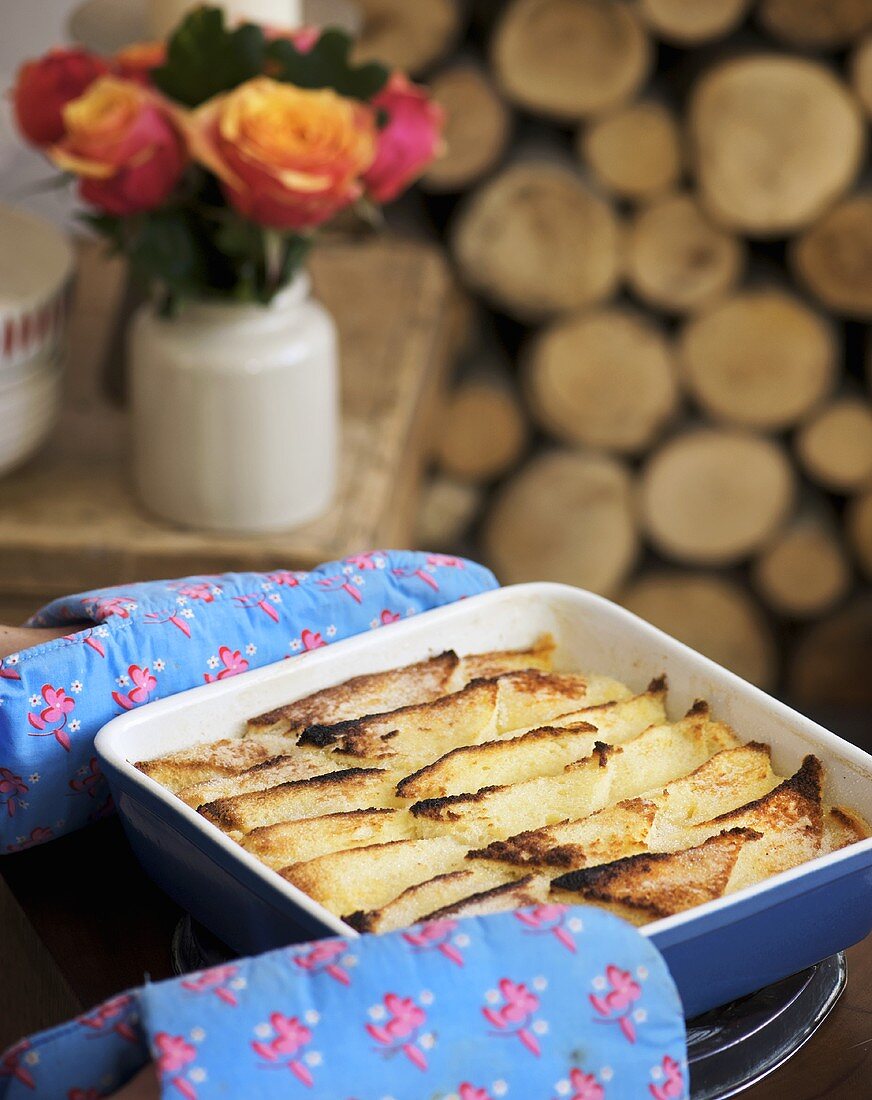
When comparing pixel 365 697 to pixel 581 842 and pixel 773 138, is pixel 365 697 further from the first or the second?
pixel 773 138

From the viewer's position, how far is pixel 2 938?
1.77ft

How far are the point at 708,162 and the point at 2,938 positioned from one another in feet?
3.88

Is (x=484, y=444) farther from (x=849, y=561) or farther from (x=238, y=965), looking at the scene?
(x=238, y=965)

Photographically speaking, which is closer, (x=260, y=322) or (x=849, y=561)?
(x=260, y=322)

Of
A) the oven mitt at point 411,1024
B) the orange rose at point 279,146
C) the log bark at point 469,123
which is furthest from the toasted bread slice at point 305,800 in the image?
the log bark at point 469,123

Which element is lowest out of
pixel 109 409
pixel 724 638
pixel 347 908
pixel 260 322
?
pixel 724 638

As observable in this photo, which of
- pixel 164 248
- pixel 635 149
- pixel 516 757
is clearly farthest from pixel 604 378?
pixel 516 757

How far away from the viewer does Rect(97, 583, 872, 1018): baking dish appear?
45 centimetres

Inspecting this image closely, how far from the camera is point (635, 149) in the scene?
1.53 m

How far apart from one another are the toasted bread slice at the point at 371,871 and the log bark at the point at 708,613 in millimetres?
1271

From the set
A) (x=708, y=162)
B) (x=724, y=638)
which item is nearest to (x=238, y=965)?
(x=708, y=162)

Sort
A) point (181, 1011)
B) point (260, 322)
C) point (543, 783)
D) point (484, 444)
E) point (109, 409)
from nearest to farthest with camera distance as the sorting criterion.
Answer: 1. point (181, 1011)
2. point (543, 783)
3. point (260, 322)
4. point (109, 409)
5. point (484, 444)

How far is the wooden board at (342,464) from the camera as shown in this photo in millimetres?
1206

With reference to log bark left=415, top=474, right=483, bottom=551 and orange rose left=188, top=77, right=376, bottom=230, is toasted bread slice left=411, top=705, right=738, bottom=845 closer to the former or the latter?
orange rose left=188, top=77, right=376, bottom=230
